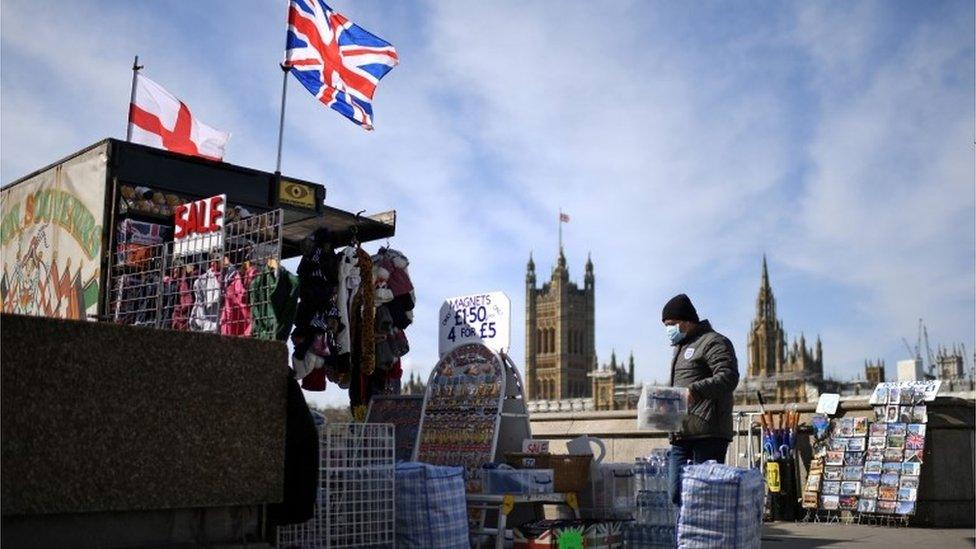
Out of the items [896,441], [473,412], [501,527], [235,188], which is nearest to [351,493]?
[501,527]

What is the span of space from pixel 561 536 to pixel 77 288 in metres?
4.09

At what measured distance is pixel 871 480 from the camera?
1094 cm

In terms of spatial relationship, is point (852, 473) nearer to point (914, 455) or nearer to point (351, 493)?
point (914, 455)

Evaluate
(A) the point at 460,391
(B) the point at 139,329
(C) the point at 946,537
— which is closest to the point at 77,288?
(A) the point at 460,391

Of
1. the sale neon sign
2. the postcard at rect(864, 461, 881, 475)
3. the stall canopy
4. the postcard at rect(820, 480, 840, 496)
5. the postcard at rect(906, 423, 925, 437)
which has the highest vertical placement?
the stall canopy

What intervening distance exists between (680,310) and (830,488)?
5.56m

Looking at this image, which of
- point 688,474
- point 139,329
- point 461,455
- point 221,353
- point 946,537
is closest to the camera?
point 139,329

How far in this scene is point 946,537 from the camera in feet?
29.6

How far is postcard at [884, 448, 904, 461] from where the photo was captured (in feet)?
35.4

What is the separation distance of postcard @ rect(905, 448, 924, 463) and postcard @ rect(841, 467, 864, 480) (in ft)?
1.80

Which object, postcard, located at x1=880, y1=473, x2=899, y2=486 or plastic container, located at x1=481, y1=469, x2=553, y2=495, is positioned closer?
plastic container, located at x1=481, y1=469, x2=553, y2=495

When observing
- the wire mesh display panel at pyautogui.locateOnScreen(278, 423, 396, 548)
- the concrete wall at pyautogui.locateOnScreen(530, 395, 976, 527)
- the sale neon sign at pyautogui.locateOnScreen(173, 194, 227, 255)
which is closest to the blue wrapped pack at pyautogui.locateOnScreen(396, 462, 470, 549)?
the wire mesh display panel at pyautogui.locateOnScreen(278, 423, 396, 548)

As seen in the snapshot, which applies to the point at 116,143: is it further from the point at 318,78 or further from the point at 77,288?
the point at 318,78

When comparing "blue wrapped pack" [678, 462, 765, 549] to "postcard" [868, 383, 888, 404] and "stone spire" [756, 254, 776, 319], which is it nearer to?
"postcard" [868, 383, 888, 404]
